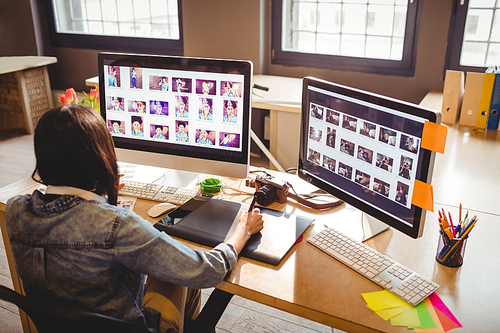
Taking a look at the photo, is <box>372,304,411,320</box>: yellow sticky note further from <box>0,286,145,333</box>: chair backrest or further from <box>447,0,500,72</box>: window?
<box>447,0,500,72</box>: window

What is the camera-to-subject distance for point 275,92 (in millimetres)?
2939

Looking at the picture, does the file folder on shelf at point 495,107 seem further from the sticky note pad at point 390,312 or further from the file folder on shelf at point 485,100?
the sticky note pad at point 390,312

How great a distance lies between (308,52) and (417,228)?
2462mm

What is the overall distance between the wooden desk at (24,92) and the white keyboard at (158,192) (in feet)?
9.74

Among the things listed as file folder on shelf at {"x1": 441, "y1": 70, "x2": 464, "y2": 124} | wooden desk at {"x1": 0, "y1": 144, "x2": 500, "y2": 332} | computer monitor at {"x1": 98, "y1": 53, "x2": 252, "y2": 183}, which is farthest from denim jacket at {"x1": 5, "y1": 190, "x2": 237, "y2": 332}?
file folder on shelf at {"x1": 441, "y1": 70, "x2": 464, "y2": 124}

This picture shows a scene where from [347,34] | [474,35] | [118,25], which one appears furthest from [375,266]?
[118,25]

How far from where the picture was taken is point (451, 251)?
1188mm

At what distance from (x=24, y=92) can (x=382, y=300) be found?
4.11 m

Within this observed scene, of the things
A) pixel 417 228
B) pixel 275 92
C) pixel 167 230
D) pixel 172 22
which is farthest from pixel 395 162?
pixel 172 22

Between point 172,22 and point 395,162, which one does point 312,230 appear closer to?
point 395,162

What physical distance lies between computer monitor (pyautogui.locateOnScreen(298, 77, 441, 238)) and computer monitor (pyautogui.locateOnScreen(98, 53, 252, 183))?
0.81ft

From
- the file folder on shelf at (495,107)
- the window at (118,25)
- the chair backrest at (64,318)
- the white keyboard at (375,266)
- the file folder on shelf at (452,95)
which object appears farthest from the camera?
the window at (118,25)

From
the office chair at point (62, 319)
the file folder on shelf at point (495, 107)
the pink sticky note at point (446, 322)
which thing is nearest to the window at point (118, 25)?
the file folder on shelf at point (495, 107)

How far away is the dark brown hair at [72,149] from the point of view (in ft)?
3.27
